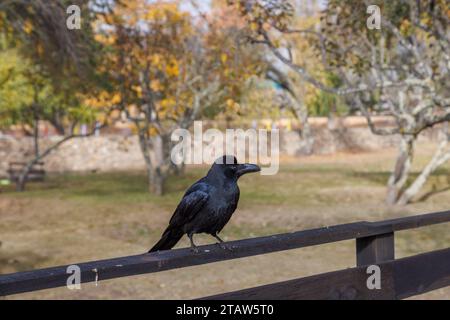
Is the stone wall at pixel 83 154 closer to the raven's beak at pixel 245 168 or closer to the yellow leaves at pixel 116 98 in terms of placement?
the yellow leaves at pixel 116 98

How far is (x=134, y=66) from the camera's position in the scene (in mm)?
19359

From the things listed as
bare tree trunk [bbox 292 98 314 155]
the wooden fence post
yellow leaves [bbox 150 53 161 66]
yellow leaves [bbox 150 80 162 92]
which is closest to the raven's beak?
the wooden fence post

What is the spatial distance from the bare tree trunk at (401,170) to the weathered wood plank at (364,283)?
13.2 meters

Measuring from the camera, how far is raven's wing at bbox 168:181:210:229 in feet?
10.9

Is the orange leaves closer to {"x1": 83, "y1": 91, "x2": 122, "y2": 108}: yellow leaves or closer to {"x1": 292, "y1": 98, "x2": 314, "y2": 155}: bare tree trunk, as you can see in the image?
{"x1": 83, "y1": 91, "x2": 122, "y2": 108}: yellow leaves

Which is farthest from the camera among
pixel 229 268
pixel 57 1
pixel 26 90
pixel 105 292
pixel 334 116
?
pixel 334 116

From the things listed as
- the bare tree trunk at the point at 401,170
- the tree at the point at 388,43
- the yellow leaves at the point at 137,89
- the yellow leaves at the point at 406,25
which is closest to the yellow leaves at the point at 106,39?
the yellow leaves at the point at 137,89

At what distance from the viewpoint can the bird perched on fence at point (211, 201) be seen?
3.33 m

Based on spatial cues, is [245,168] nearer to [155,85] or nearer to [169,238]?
[169,238]

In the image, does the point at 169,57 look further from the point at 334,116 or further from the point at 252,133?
the point at 334,116

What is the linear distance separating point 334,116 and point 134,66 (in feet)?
91.1

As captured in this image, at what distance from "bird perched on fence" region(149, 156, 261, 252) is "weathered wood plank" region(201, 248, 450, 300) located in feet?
1.49

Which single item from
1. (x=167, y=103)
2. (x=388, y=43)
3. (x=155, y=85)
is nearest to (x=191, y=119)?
(x=167, y=103)
